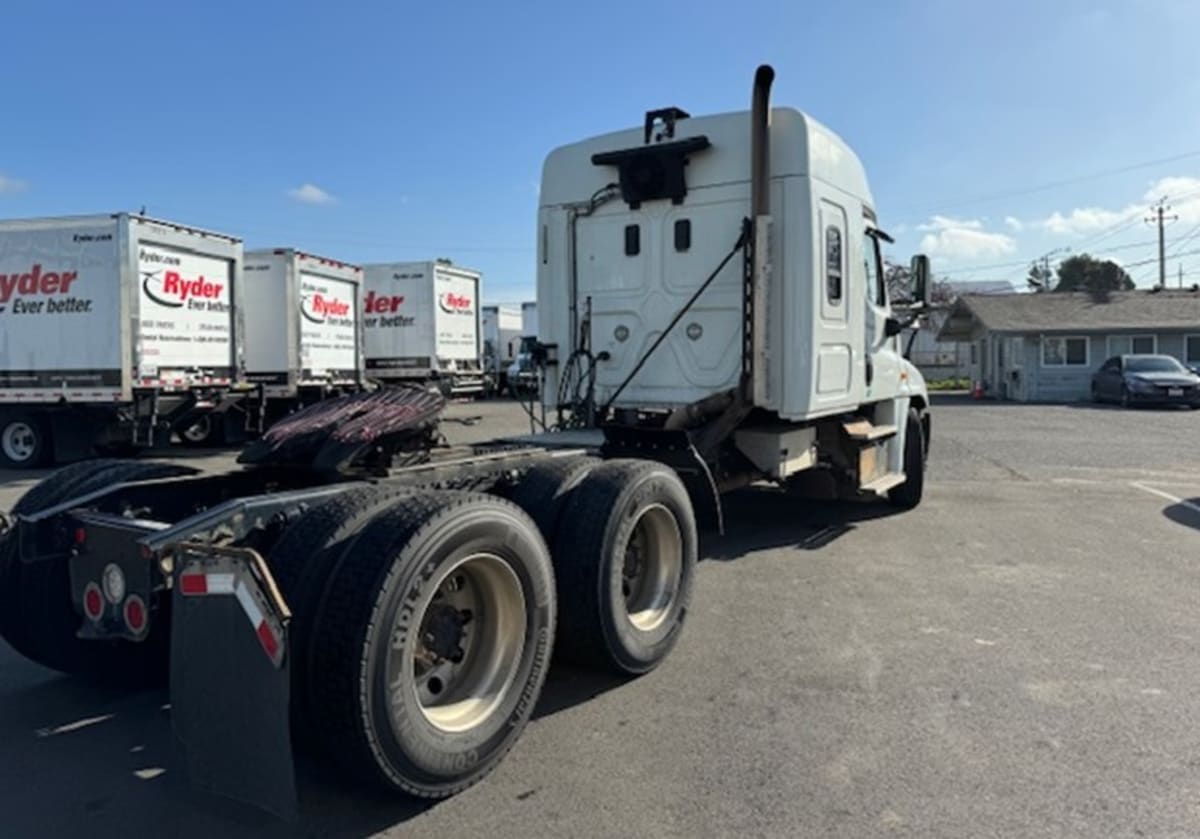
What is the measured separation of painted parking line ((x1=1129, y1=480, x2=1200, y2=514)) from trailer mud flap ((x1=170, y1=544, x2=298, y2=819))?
33.2 ft

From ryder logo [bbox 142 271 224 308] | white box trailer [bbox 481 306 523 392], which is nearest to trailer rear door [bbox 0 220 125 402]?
ryder logo [bbox 142 271 224 308]

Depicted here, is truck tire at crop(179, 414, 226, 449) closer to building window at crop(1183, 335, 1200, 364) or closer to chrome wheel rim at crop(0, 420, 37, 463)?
chrome wheel rim at crop(0, 420, 37, 463)

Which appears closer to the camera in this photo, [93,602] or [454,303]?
[93,602]

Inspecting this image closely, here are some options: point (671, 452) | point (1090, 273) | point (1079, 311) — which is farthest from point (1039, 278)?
point (671, 452)

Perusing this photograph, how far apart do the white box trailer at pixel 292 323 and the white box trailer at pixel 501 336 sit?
62.0 feet

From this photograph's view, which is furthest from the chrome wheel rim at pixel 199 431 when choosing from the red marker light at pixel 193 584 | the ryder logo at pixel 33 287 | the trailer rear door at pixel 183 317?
the red marker light at pixel 193 584

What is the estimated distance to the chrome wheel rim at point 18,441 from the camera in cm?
1418

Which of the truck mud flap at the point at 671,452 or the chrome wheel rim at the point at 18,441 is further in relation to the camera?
the chrome wheel rim at the point at 18,441

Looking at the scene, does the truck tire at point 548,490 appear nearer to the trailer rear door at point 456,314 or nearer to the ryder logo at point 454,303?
the trailer rear door at point 456,314

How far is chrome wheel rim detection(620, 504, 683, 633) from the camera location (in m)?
4.94

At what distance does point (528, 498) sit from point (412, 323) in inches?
756

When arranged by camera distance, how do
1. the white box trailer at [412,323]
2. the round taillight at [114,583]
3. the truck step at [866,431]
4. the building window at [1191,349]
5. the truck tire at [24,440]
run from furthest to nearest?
the building window at [1191,349] → the white box trailer at [412,323] → the truck tire at [24,440] → the truck step at [866,431] → the round taillight at [114,583]

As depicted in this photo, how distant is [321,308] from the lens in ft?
60.9

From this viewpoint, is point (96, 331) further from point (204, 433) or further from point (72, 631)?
point (72, 631)
